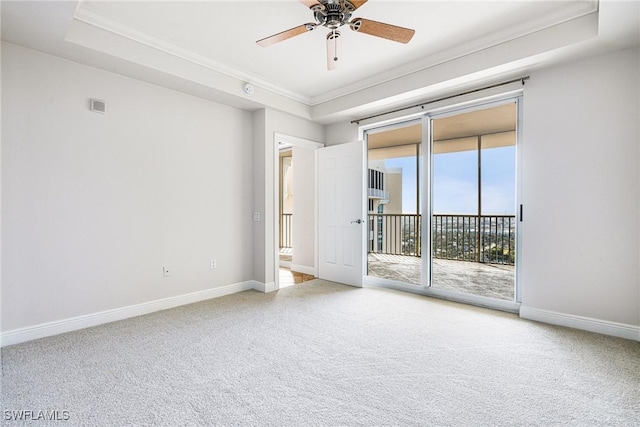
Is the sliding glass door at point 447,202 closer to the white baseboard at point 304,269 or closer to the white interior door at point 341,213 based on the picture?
the white interior door at point 341,213

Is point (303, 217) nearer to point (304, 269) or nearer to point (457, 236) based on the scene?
point (304, 269)

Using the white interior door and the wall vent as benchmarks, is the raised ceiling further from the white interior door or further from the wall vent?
the white interior door

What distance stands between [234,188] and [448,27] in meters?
3.03

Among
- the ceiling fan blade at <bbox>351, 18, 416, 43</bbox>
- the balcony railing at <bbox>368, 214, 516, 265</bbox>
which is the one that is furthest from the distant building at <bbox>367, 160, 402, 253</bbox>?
the ceiling fan blade at <bbox>351, 18, 416, 43</bbox>

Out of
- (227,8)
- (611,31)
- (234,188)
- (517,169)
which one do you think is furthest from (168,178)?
(611,31)

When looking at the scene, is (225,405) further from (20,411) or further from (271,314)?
(271,314)

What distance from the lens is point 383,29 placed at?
2305mm

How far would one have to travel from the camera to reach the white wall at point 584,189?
270 centimetres

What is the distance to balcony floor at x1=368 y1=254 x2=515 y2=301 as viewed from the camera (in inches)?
164

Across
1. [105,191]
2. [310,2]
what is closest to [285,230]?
[105,191]

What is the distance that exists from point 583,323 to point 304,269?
148 inches

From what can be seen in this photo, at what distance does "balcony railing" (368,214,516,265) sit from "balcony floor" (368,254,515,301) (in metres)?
0.13

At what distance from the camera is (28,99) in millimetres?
2666

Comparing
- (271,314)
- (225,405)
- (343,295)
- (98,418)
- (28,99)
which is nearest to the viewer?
(98,418)
